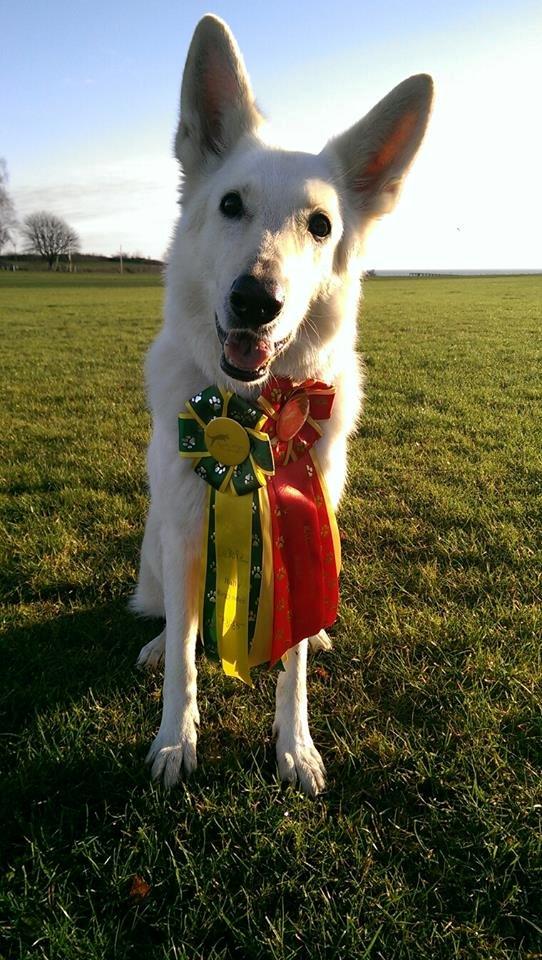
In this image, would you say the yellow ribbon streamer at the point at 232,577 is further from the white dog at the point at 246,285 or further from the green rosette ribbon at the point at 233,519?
the white dog at the point at 246,285

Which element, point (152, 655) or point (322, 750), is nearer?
point (322, 750)

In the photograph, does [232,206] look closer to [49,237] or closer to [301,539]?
[301,539]

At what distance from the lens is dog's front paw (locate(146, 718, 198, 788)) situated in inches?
83.1

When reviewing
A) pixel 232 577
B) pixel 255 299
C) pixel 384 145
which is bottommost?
pixel 232 577

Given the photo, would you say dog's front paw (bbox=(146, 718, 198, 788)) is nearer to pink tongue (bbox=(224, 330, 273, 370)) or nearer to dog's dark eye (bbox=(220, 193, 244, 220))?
pink tongue (bbox=(224, 330, 273, 370))

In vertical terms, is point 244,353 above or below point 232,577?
above

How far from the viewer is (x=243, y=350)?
2.01 metres

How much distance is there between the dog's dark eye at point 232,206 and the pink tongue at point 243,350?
0.53 metres

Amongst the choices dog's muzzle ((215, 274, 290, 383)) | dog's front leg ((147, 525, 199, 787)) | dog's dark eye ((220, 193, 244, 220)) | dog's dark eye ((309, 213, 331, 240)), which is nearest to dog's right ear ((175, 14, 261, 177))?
dog's dark eye ((220, 193, 244, 220))

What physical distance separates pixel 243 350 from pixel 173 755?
154 cm

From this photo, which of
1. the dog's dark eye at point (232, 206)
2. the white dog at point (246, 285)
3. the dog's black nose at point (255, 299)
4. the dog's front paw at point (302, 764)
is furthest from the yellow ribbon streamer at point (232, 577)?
the dog's dark eye at point (232, 206)

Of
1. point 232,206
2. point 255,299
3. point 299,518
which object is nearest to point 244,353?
point 255,299

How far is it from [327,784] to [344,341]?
71.1 inches

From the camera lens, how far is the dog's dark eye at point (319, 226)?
2.25 metres
